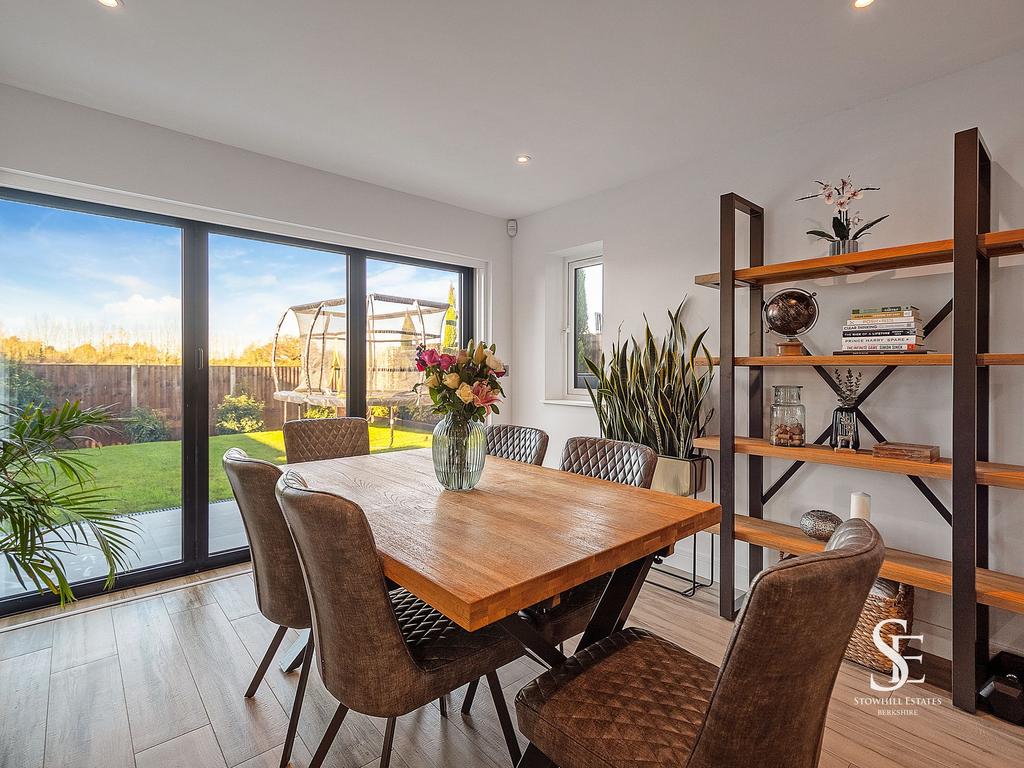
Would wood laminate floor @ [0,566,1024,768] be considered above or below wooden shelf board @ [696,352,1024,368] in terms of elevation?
below

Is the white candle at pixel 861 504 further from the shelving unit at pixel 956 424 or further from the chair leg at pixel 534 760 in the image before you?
the chair leg at pixel 534 760

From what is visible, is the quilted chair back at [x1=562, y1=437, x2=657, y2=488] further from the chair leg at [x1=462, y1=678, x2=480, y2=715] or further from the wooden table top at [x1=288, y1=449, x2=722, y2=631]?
the chair leg at [x1=462, y1=678, x2=480, y2=715]

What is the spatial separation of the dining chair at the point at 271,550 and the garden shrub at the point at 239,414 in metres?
1.75

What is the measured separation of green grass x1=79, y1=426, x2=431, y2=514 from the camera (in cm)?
285

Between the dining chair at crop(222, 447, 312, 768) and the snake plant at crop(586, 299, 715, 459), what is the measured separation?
2016mm

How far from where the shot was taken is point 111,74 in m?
2.27

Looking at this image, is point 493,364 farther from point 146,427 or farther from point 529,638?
point 146,427

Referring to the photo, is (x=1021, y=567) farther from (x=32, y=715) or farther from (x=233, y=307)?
(x=233, y=307)

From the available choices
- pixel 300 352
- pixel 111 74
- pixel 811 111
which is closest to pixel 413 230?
pixel 300 352

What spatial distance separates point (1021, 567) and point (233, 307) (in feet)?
13.5

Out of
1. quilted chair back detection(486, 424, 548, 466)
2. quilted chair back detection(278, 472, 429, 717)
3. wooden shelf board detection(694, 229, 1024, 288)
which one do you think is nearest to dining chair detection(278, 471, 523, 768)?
quilted chair back detection(278, 472, 429, 717)

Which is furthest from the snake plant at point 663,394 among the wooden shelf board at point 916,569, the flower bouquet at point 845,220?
the flower bouquet at point 845,220

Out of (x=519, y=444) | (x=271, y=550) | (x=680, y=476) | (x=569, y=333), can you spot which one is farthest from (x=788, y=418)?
(x=271, y=550)

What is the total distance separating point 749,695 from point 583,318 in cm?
349
